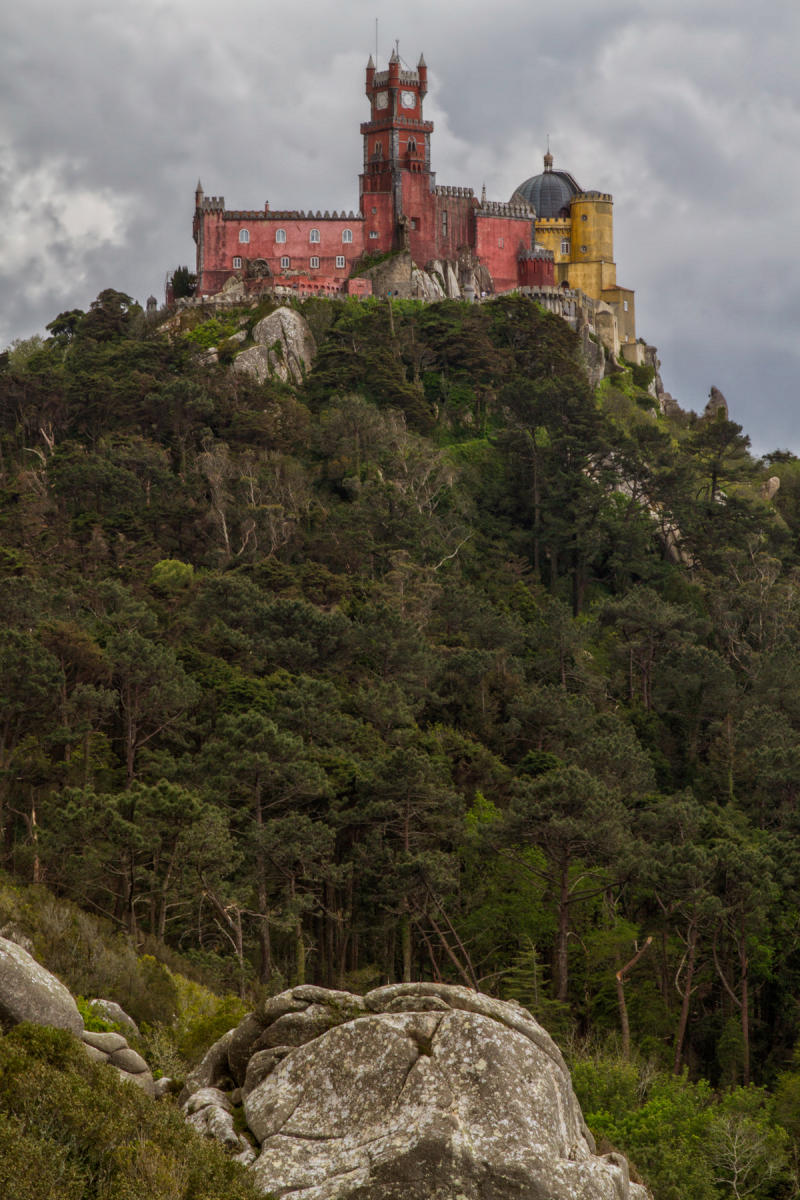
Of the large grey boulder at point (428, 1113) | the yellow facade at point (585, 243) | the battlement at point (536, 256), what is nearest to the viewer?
the large grey boulder at point (428, 1113)

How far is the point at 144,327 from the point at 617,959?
202 feet

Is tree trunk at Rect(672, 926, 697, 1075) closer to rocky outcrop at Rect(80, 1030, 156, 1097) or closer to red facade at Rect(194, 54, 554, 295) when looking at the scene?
rocky outcrop at Rect(80, 1030, 156, 1097)

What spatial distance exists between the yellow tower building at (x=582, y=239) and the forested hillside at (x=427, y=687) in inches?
531

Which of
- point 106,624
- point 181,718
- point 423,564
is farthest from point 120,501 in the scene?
point 181,718

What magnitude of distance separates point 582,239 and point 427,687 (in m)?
58.4

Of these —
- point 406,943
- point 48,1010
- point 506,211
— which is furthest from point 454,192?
point 48,1010

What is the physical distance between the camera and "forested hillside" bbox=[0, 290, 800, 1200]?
41.4m

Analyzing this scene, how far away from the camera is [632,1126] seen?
31.1 meters

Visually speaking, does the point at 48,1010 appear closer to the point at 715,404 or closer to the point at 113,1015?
the point at 113,1015

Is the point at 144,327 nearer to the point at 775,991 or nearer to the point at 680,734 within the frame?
the point at 680,734

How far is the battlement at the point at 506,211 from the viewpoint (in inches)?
3986

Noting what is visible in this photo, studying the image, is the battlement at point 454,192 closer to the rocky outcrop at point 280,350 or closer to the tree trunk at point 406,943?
the rocky outcrop at point 280,350

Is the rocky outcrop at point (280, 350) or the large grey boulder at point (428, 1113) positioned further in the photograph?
the rocky outcrop at point (280, 350)

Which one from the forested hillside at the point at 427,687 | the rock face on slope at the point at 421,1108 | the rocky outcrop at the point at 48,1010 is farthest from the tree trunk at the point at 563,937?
the rock face on slope at the point at 421,1108
